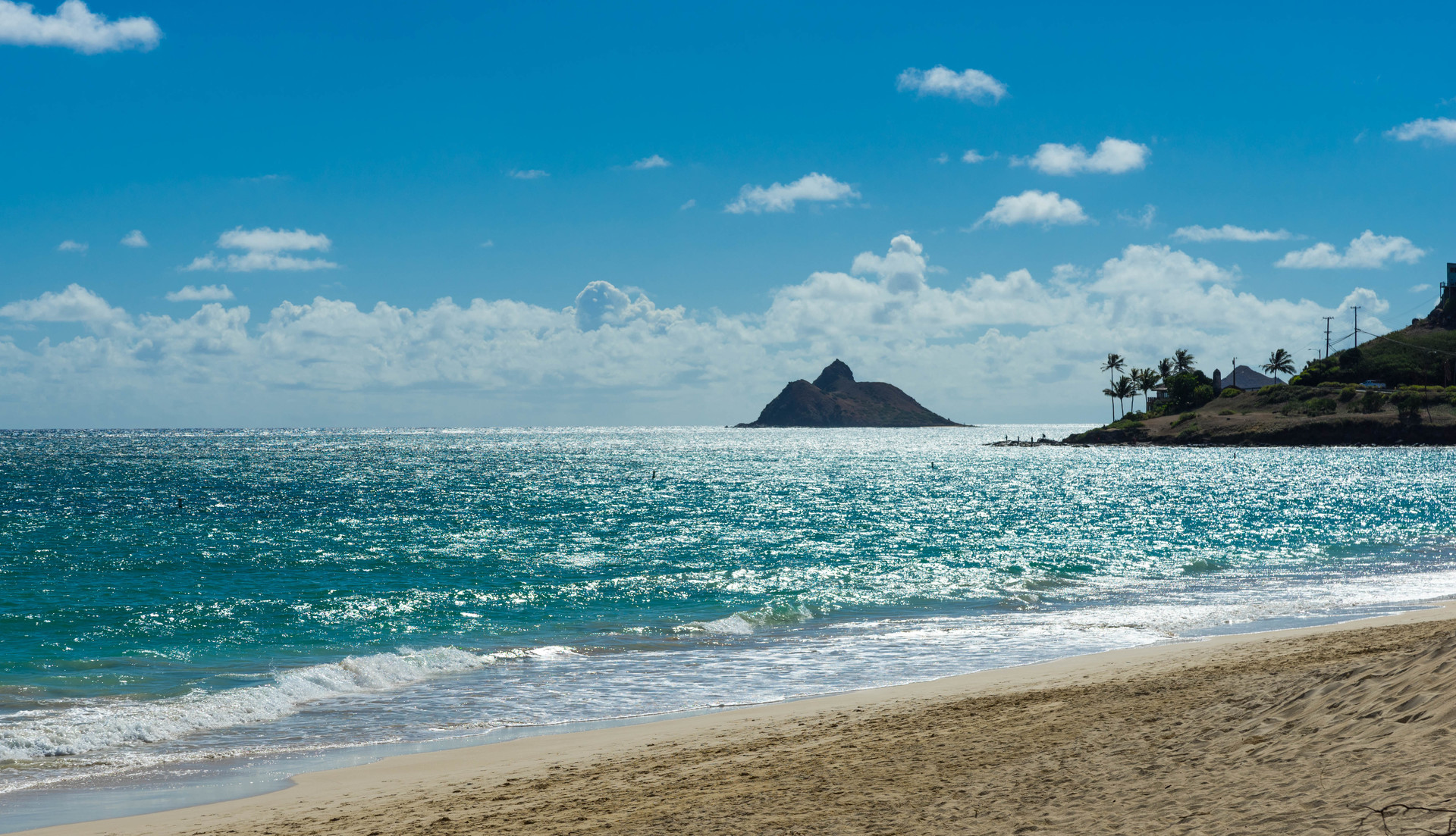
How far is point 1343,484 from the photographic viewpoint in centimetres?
7812

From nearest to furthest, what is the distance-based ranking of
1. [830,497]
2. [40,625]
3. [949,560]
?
[40,625]
[949,560]
[830,497]

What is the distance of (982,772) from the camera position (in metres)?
9.85

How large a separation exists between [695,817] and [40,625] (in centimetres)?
2315

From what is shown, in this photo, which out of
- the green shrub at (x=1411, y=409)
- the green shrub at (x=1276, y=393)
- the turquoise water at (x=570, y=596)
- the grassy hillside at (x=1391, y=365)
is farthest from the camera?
the grassy hillside at (x=1391, y=365)

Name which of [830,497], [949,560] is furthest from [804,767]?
[830,497]

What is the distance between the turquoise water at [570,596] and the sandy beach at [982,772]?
305 cm

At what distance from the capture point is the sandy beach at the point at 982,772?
798cm

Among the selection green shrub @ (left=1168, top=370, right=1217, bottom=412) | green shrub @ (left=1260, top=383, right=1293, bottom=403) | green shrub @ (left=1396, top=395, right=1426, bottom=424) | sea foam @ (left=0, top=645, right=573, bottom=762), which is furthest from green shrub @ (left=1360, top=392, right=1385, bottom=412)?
sea foam @ (left=0, top=645, right=573, bottom=762)

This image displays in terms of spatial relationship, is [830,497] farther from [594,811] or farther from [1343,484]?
[594,811]

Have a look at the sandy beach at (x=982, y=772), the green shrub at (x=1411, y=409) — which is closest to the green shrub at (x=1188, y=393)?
the green shrub at (x=1411, y=409)

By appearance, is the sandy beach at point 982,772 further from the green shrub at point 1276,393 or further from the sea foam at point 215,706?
the green shrub at point 1276,393

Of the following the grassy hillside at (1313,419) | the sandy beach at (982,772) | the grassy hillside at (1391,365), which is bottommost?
the sandy beach at (982,772)

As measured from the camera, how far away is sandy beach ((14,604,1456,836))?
798cm

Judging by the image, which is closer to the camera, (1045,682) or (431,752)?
(431,752)
